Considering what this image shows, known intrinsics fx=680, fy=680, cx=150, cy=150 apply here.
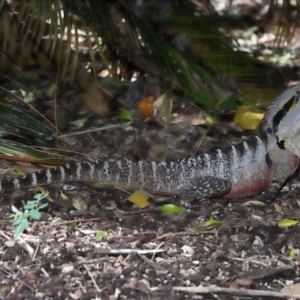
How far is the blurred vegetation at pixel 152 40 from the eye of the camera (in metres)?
6.68

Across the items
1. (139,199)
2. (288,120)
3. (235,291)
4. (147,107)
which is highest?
(288,120)

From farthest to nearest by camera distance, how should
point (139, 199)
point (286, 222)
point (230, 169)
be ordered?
1. point (230, 169)
2. point (139, 199)
3. point (286, 222)

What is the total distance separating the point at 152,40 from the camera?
6812mm

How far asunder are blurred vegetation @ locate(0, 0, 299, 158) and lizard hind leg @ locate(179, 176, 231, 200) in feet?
3.55

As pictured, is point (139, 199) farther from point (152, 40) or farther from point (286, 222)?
point (152, 40)

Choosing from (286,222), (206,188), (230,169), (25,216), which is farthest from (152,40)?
(25,216)

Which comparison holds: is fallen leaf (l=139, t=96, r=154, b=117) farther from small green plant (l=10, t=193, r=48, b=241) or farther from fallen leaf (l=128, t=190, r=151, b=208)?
small green plant (l=10, t=193, r=48, b=241)

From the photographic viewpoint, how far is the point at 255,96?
23.3ft

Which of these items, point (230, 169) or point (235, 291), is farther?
point (230, 169)

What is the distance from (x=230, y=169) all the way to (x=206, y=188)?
30 cm

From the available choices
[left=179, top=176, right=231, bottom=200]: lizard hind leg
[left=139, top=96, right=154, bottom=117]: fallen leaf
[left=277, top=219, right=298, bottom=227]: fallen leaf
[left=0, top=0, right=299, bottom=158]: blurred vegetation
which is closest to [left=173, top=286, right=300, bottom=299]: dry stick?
[left=277, top=219, right=298, bottom=227]: fallen leaf

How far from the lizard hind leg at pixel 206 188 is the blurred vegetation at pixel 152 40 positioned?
1.08 m

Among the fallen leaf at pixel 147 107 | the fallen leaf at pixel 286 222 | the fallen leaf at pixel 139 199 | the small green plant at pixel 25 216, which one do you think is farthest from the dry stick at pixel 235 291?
the fallen leaf at pixel 147 107

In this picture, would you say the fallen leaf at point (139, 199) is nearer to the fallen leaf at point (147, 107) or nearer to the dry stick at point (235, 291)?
the dry stick at point (235, 291)
